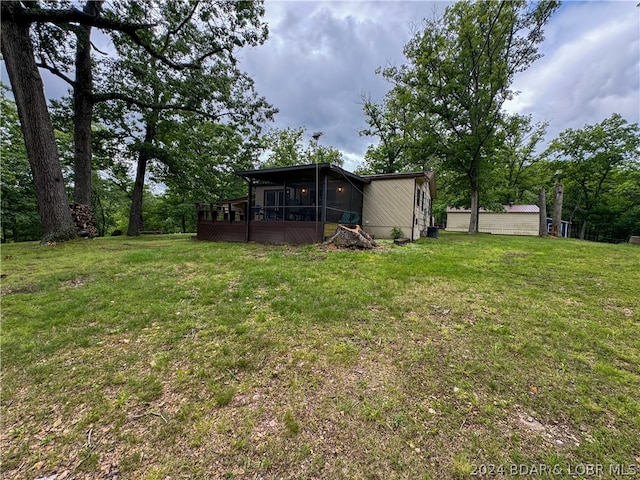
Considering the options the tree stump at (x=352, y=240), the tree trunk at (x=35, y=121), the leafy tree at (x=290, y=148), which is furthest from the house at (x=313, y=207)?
the leafy tree at (x=290, y=148)

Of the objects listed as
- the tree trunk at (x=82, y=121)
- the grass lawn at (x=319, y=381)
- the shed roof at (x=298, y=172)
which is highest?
the tree trunk at (x=82, y=121)

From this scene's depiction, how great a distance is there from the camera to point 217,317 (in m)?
3.50

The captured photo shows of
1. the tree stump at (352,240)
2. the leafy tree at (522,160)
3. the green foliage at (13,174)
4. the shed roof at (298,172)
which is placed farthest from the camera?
the leafy tree at (522,160)

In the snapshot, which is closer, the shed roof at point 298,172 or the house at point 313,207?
the shed roof at point 298,172

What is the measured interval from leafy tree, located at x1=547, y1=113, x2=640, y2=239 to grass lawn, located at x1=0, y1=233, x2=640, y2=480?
27019 millimetres

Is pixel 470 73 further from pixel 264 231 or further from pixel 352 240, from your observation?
pixel 264 231

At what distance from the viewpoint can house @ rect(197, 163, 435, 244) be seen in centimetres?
995

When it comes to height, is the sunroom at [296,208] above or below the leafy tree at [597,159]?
below

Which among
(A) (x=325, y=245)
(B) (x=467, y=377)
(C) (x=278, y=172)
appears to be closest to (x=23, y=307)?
(B) (x=467, y=377)

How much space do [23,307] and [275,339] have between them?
3.95 meters

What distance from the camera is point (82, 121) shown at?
10.5m

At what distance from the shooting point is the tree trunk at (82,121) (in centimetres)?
1044

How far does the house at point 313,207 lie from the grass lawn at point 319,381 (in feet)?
18.6

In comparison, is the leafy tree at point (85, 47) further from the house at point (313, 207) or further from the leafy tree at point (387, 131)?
the leafy tree at point (387, 131)
